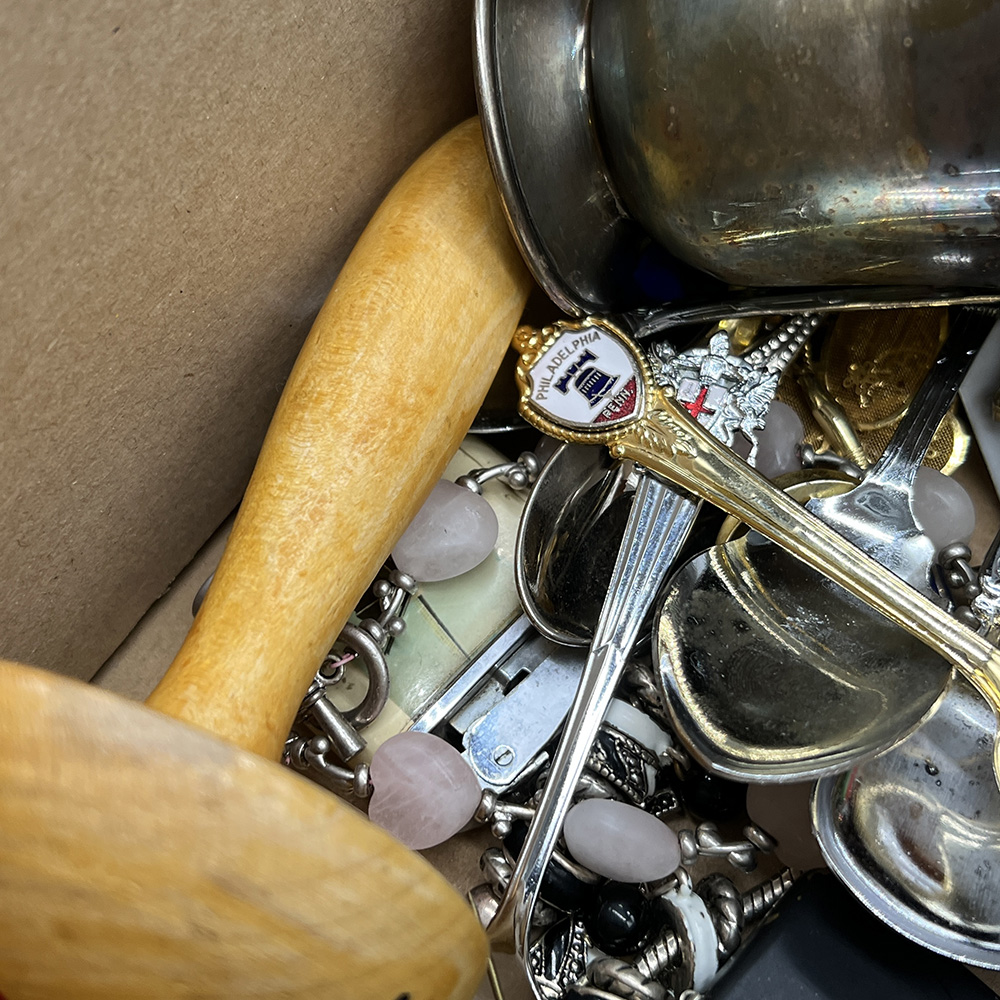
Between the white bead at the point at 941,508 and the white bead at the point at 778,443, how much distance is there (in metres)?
0.06

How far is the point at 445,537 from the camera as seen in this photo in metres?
0.42

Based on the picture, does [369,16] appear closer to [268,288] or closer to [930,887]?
[268,288]

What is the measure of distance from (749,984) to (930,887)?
96mm

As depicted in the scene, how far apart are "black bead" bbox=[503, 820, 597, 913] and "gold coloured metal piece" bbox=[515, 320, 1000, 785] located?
173mm

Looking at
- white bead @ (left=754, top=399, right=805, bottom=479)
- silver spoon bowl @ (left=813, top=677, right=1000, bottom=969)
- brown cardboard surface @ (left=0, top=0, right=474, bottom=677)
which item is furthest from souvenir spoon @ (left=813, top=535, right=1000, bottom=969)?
brown cardboard surface @ (left=0, top=0, right=474, bottom=677)

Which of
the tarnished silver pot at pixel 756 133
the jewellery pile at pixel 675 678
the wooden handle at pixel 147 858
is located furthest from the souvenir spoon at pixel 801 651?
the wooden handle at pixel 147 858

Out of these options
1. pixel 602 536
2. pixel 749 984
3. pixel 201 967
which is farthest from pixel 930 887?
pixel 201 967

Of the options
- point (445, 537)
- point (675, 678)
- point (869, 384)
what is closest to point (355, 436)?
point (445, 537)

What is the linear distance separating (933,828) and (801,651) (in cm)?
10

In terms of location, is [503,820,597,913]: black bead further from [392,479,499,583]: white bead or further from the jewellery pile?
[392,479,499,583]: white bead

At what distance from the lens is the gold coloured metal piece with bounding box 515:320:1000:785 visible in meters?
0.38

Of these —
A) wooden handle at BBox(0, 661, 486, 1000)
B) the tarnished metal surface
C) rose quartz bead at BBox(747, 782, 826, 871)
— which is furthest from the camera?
rose quartz bead at BBox(747, 782, 826, 871)

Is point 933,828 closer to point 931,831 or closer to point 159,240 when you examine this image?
point 931,831

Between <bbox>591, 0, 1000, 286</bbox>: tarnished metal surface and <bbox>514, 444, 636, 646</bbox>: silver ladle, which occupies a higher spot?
<bbox>591, 0, 1000, 286</bbox>: tarnished metal surface
